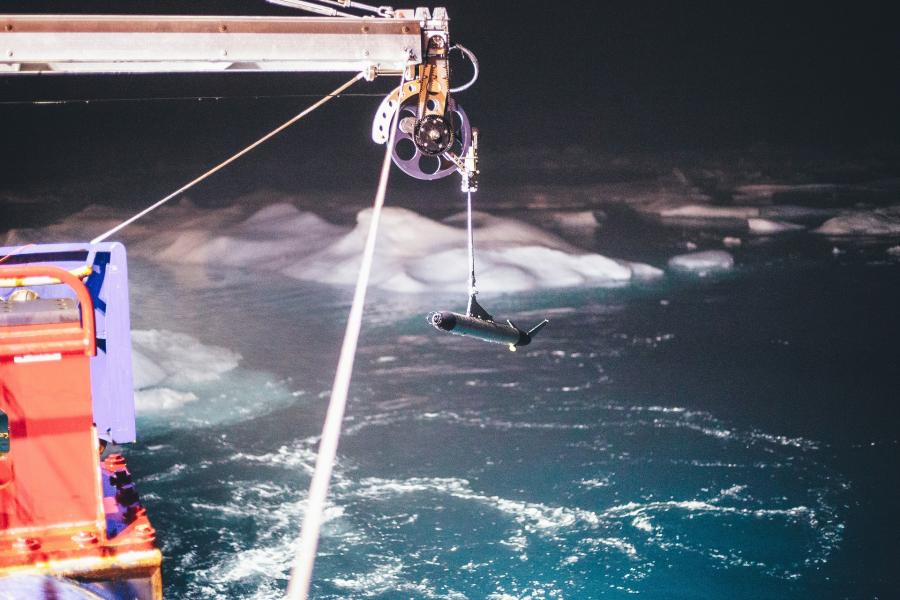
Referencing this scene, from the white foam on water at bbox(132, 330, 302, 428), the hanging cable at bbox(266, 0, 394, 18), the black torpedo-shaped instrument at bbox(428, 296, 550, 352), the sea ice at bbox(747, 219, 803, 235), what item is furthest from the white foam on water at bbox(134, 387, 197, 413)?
the sea ice at bbox(747, 219, 803, 235)

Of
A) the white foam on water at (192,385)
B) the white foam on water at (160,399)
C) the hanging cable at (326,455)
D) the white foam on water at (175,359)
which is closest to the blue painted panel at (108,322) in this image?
the hanging cable at (326,455)

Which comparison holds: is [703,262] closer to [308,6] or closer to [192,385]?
[192,385]

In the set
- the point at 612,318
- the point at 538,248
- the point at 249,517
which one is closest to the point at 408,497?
the point at 249,517

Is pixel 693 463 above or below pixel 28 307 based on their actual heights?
below

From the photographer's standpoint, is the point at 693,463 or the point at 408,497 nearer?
the point at 408,497

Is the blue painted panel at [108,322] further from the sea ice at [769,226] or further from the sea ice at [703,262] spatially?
the sea ice at [769,226]

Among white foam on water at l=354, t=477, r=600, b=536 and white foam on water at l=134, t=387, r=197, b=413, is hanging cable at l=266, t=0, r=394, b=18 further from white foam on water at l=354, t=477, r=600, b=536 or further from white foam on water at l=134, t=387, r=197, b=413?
white foam on water at l=134, t=387, r=197, b=413

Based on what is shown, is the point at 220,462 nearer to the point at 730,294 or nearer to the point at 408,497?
the point at 408,497
